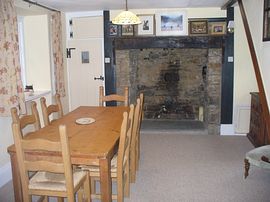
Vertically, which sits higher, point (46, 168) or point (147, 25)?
point (147, 25)

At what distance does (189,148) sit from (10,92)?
2.78 meters

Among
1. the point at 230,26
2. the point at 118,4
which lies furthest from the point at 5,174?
the point at 230,26

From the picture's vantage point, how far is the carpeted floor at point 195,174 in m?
3.24

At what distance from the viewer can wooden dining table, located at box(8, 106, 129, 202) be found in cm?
238

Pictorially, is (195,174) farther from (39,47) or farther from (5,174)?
(39,47)

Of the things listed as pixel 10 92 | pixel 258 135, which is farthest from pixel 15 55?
pixel 258 135

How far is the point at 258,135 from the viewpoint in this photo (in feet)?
15.7

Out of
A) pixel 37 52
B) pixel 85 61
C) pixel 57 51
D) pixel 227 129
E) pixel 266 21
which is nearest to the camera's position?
pixel 266 21

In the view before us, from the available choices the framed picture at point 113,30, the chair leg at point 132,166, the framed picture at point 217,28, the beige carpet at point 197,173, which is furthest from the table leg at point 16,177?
the framed picture at point 217,28

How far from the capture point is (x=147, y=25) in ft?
18.5

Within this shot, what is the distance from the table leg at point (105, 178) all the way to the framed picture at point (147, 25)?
12.1ft

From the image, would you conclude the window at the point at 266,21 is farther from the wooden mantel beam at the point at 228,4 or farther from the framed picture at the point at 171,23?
the framed picture at the point at 171,23

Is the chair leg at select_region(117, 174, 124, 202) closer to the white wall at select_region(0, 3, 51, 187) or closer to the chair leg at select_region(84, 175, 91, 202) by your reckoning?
the chair leg at select_region(84, 175, 91, 202)

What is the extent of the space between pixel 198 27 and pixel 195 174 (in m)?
2.83
